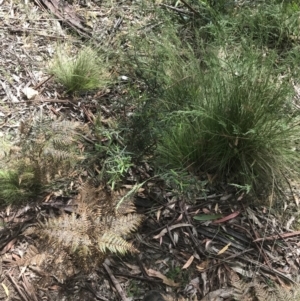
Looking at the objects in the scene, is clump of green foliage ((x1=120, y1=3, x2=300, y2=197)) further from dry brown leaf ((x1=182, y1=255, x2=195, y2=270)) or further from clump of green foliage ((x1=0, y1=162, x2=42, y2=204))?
clump of green foliage ((x1=0, y1=162, x2=42, y2=204))

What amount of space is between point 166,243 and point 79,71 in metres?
1.20

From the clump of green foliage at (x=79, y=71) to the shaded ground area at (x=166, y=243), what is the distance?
4.0 inches

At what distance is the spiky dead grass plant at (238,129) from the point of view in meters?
2.34

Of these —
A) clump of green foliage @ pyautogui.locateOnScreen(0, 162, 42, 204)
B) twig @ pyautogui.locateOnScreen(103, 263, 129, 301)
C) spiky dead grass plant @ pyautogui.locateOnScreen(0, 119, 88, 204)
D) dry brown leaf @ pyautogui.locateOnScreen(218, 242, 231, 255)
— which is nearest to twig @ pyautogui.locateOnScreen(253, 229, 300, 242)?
dry brown leaf @ pyautogui.locateOnScreen(218, 242, 231, 255)

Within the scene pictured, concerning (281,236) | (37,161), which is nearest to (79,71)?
(37,161)

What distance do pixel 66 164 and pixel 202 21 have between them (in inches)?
61.4

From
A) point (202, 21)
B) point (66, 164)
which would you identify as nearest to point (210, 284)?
point (66, 164)

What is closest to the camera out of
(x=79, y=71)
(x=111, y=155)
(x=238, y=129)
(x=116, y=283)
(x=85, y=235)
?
(x=85, y=235)

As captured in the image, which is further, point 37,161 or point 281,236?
point 281,236

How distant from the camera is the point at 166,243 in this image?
7.72 feet

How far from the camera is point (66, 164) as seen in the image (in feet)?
7.74

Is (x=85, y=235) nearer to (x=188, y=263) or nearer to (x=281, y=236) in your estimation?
(x=188, y=263)

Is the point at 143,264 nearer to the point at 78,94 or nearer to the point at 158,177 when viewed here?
the point at 158,177

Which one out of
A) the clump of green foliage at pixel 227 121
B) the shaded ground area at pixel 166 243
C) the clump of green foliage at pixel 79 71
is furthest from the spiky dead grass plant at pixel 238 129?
the clump of green foliage at pixel 79 71
